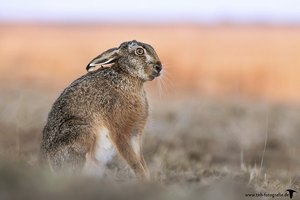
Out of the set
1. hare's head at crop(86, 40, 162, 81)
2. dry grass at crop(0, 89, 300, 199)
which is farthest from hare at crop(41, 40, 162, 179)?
dry grass at crop(0, 89, 300, 199)

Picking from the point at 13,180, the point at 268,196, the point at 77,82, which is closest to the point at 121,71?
the point at 77,82

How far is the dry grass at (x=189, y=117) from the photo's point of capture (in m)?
6.59

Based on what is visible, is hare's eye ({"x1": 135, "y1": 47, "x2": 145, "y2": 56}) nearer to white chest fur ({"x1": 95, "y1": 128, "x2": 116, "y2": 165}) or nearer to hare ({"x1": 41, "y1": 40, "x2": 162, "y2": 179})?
hare ({"x1": 41, "y1": 40, "x2": 162, "y2": 179})

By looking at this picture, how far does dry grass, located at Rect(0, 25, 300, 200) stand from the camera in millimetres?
6594

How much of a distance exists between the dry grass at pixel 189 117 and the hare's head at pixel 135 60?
1293 millimetres

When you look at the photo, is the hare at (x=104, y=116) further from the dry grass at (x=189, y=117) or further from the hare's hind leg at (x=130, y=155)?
the dry grass at (x=189, y=117)

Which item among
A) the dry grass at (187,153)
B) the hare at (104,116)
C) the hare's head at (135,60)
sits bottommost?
the dry grass at (187,153)

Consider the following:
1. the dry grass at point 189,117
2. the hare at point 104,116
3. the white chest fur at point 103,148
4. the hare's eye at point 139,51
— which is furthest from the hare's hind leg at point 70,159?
the hare's eye at point 139,51

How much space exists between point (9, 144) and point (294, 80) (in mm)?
15397

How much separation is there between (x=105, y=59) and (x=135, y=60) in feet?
1.19

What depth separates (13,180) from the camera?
20.2ft

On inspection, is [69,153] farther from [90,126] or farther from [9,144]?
[9,144]

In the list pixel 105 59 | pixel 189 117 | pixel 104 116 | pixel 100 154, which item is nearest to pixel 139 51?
pixel 105 59

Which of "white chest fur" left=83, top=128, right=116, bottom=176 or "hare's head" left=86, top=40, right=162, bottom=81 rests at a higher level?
"hare's head" left=86, top=40, right=162, bottom=81
